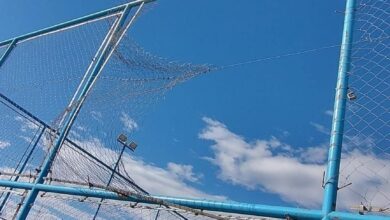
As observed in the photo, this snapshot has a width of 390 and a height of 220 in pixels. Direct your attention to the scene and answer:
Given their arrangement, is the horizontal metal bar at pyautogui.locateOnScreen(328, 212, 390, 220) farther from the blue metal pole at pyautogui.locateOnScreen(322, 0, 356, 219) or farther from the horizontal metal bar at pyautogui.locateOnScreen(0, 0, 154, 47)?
the horizontal metal bar at pyautogui.locateOnScreen(0, 0, 154, 47)

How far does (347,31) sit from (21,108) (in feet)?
28.2

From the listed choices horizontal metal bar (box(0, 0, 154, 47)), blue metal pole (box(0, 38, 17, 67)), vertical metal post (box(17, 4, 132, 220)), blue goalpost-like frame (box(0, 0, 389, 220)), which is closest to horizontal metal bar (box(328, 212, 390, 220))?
blue goalpost-like frame (box(0, 0, 389, 220))

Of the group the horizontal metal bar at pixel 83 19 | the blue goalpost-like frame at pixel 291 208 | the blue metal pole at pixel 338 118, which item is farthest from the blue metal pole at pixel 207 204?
the horizontal metal bar at pixel 83 19

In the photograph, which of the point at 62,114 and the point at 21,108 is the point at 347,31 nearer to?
the point at 62,114

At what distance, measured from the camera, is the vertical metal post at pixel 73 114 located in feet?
13.8

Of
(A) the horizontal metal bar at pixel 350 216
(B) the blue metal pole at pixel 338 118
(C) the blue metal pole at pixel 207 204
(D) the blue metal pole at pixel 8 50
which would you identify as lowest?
(C) the blue metal pole at pixel 207 204

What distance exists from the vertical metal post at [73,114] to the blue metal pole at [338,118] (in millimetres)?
3102

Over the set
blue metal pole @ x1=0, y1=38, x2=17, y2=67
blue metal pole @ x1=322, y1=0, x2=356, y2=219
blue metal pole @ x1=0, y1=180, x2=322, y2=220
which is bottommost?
blue metal pole @ x1=0, y1=180, x2=322, y2=220

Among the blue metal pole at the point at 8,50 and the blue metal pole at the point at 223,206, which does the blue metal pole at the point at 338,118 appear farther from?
the blue metal pole at the point at 8,50

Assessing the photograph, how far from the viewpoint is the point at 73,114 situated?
5055mm

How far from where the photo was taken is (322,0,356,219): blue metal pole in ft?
7.66

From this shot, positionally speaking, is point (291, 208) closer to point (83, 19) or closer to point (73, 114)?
point (73, 114)

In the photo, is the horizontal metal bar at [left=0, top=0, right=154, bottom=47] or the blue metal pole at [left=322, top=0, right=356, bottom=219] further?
the horizontal metal bar at [left=0, top=0, right=154, bottom=47]

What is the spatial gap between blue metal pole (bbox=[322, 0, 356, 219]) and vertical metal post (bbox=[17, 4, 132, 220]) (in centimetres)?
310
